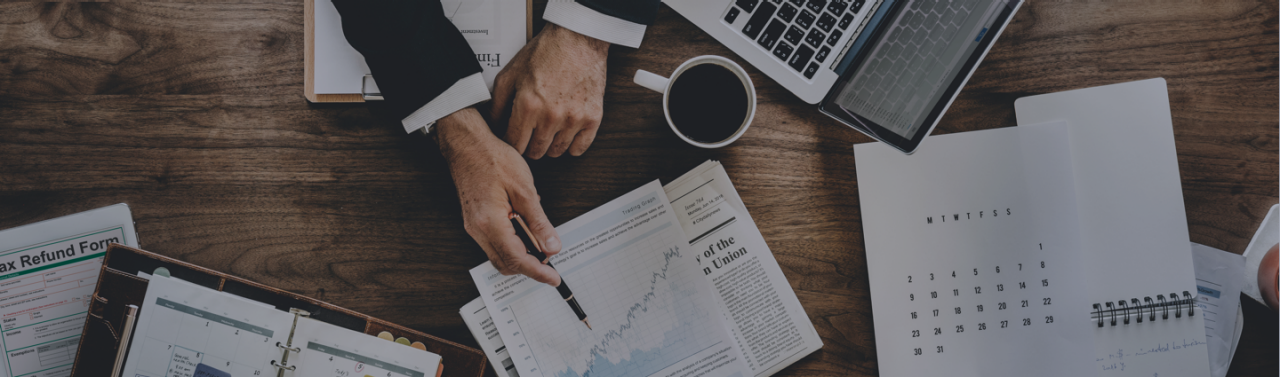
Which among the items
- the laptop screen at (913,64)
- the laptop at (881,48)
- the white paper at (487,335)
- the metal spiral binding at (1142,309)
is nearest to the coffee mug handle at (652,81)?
the laptop at (881,48)

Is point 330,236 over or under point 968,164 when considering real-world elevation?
under

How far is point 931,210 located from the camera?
963 mm

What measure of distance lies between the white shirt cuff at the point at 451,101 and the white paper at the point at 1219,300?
47.6 inches

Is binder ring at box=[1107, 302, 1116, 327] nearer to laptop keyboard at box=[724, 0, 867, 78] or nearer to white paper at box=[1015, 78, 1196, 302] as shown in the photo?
white paper at box=[1015, 78, 1196, 302]

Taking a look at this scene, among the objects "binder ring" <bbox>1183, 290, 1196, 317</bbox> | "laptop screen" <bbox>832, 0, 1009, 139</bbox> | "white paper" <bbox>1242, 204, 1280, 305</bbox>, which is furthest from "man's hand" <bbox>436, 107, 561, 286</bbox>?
"white paper" <bbox>1242, 204, 1280, 305</bbox>

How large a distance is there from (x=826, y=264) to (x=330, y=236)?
0.81 metres

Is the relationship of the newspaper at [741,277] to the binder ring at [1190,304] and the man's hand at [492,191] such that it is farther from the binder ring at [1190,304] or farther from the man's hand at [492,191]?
the binder ring at [1190,304]

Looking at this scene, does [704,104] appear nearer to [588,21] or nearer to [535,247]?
[588,21]

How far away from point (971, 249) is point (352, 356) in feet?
3.27

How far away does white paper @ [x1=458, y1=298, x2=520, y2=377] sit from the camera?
3.13ft

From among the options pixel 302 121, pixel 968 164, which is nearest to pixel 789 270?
pixel 968 164

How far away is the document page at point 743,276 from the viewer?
962 mm

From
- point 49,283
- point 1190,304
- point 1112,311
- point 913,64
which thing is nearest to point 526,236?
point 913,64

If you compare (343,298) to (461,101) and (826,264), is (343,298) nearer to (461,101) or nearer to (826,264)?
(461,101)
